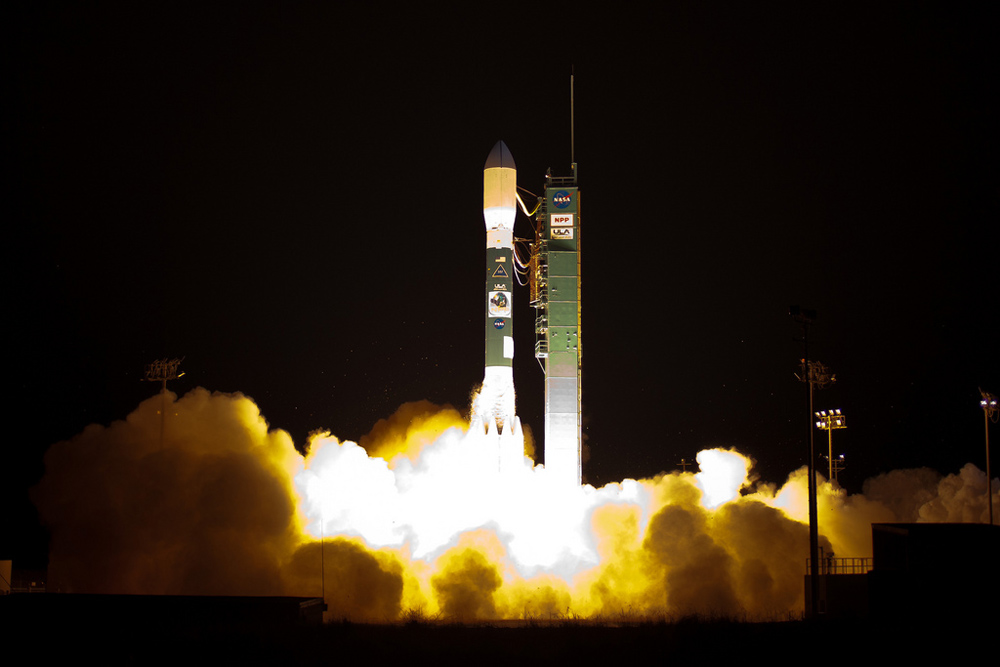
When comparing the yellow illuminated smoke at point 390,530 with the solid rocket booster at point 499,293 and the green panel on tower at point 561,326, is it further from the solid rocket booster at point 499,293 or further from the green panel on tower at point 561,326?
the solid rocket booster at point 499,293

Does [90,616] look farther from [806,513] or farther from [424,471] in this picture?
[806,513]

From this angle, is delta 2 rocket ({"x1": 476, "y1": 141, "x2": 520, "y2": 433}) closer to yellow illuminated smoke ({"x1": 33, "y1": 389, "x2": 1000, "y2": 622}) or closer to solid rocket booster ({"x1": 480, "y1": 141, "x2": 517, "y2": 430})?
solid rocket booster ({"x1": 480, "y1": 141, "x2": 517, "y2": 430})

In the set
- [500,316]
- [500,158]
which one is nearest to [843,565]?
[500,316]

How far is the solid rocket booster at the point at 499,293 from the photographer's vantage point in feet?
107

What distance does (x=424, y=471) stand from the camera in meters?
34.8

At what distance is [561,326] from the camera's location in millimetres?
32812

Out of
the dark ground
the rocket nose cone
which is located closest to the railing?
the dark ground

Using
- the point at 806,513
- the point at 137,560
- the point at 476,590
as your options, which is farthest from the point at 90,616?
the point at 806,513

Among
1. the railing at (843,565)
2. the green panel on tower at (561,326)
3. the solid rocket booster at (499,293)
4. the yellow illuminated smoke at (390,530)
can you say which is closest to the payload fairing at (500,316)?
the solid rocket booster at (499,293)

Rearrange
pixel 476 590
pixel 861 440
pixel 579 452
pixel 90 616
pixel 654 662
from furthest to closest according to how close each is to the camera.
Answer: pixel 861 440
pixel 579 452
pixel 476 590
pixel 90 616
pixel 654 662

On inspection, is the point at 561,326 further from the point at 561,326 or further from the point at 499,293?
the point at 499,293

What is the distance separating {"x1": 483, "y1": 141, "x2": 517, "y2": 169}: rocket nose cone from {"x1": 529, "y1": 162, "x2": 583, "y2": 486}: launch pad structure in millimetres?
1278

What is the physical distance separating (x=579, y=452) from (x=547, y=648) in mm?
14729

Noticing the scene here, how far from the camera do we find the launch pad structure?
32.6 m
